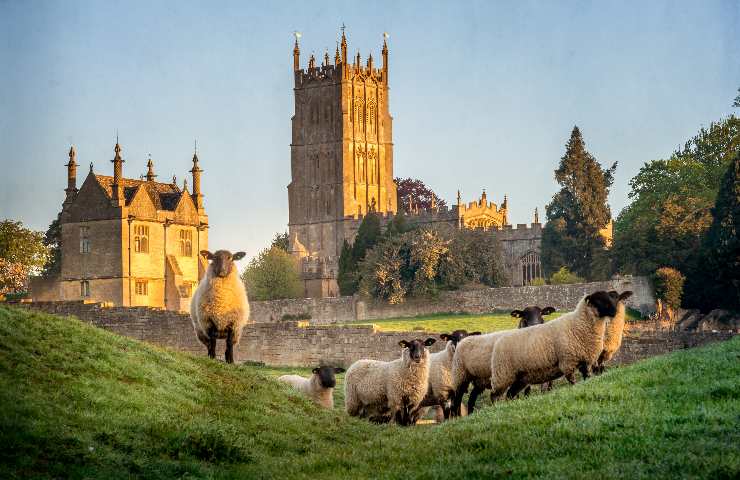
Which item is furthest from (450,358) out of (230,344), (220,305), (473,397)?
(220,305)

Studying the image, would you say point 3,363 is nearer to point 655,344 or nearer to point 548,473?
point 548,473

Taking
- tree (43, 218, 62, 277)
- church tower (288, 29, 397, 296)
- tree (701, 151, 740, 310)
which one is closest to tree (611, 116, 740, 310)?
tree (701, 151, 740, 310)

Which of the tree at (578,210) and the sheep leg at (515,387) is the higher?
the tree at (578,210)

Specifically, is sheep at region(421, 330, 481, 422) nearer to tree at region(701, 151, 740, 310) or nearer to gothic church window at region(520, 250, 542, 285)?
tree at region(701, 151, 740, 310)

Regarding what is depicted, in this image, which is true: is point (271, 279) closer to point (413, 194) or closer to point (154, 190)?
point (154, 190)

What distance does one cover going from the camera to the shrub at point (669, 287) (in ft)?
194

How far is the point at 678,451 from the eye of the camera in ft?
42.5

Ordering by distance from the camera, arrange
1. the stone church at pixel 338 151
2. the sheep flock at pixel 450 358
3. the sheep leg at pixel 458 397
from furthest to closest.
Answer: the stone church at pixel 338 151 → the sheep leg at pixel 458 397 → the sheep flock at pixel 450 358

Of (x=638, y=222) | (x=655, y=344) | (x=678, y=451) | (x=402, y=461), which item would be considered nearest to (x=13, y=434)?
(x=402, y=461)

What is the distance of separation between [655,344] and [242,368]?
19.7 meters

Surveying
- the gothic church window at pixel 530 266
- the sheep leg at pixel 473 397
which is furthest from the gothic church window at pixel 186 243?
the sheep leg at pixel 473 397

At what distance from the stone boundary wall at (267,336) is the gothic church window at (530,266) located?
55.7 metres

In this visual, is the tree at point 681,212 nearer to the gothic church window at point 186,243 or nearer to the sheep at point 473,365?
the gothic church window at point 186,243

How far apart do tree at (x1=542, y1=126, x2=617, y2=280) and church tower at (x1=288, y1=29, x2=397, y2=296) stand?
164 ft
